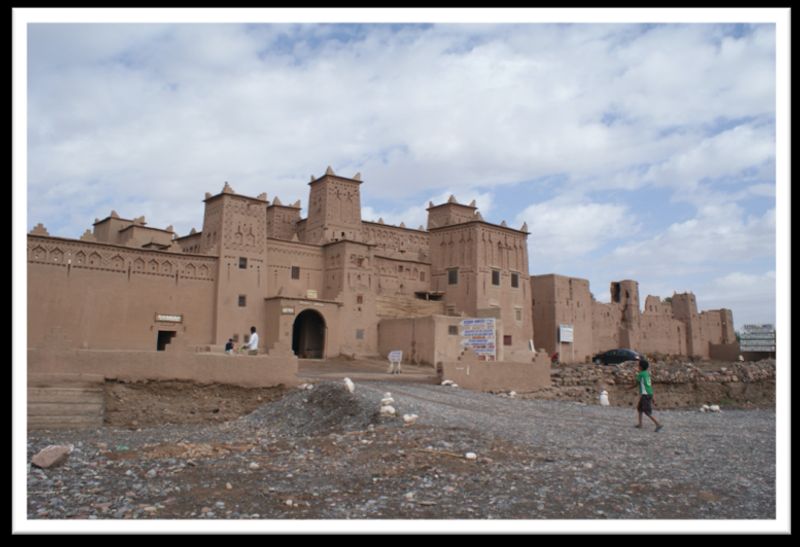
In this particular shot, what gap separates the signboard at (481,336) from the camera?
28578 millimetres

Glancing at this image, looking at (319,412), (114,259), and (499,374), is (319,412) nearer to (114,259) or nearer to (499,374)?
(499,374)

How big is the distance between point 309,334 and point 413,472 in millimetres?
29409

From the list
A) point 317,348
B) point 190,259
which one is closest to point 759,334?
point 317,348

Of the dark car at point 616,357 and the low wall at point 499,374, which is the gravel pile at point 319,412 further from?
the dark car at point 616,357

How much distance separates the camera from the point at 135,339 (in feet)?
108

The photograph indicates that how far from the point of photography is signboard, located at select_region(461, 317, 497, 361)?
28.6m

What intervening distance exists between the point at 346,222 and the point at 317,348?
→ 10.4m

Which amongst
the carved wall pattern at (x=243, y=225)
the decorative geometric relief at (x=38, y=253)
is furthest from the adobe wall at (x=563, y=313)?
the decorative geometric relief at (x=38, y=253)

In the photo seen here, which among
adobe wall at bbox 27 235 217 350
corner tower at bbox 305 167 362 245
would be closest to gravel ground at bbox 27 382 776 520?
adobe wall at bbox 27 235 217 350

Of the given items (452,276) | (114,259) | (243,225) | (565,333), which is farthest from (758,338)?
(114,259)

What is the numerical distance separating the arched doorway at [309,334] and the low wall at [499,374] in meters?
14.1

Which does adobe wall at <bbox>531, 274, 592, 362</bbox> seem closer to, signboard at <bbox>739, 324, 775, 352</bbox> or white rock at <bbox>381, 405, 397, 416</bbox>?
signboard at <bbox>739, 324, 775, 352</bbox>

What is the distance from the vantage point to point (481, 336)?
29141 mm

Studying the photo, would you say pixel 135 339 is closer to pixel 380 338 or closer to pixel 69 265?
pixel 69 265
